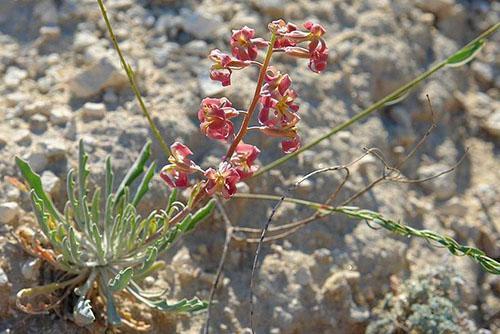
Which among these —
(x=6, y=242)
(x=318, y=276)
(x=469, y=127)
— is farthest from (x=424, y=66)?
(x=6, y=242)

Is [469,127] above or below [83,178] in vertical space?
below

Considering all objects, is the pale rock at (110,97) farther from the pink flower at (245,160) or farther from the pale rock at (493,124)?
the pale rock at (493,124)

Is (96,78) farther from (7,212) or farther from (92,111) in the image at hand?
(7,212)

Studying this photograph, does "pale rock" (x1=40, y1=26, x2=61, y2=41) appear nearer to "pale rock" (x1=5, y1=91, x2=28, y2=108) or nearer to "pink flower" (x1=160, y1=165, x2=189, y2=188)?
"pale rock" (x1=5, y1=91, x2=28, y2=108)

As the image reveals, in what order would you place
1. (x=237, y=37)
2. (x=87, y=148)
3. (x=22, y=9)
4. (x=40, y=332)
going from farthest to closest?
(x=22, y=9) < (x=87, y=148) < (x=40, y=332) < (x=237, y=37)

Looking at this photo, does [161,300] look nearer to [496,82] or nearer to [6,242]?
[6,242]

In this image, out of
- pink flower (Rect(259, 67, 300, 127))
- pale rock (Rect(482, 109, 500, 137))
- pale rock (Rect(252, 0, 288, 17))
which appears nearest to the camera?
pink flower (Rect(259, 67, 300, 127))

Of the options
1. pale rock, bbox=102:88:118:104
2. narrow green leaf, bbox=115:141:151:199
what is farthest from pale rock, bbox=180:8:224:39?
narrow green leaf, bbox=115:141:151:199
